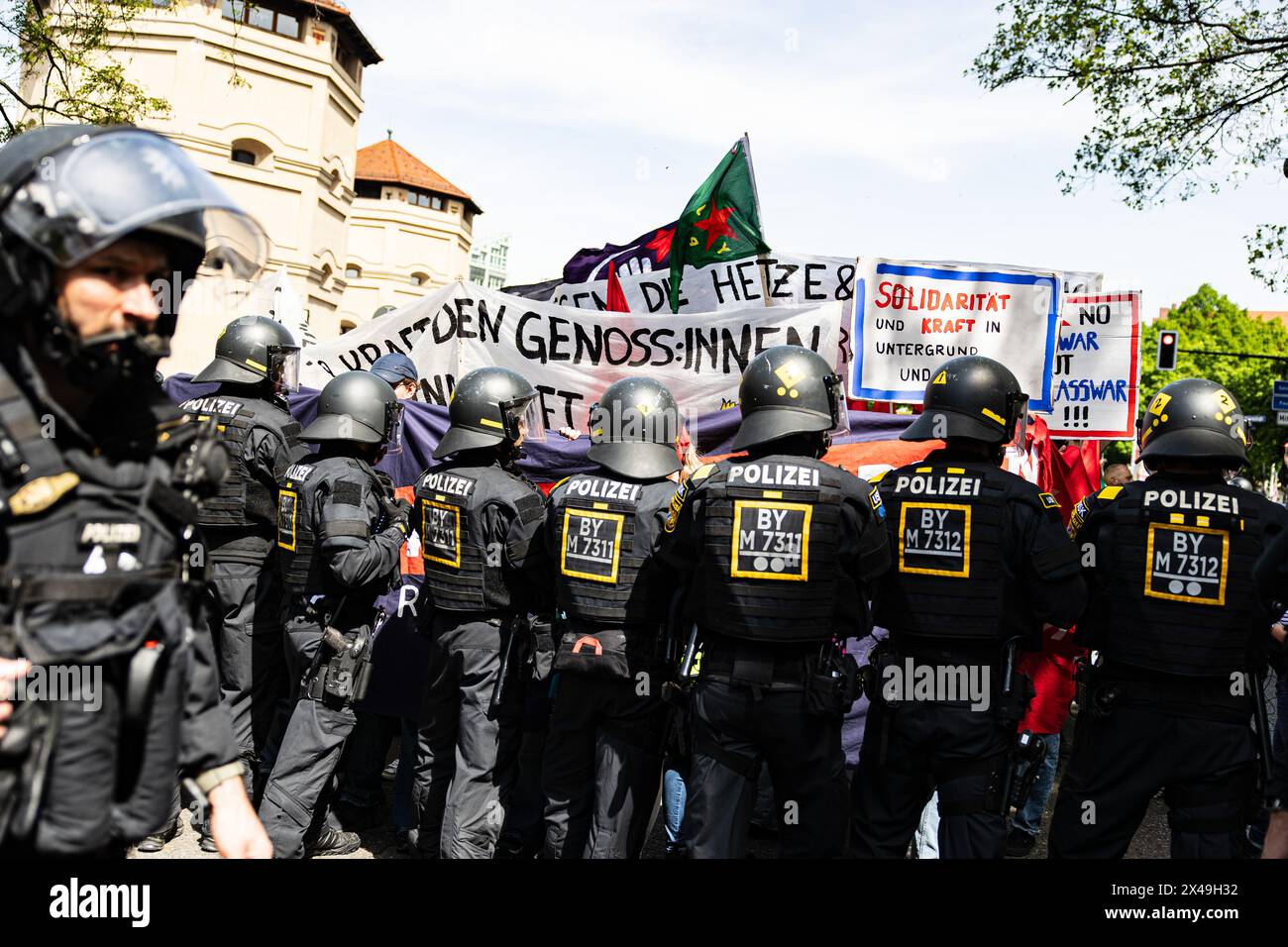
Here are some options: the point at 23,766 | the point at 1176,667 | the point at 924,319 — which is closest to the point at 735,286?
the point at 924,319

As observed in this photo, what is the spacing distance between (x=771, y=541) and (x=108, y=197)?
8.98 ft

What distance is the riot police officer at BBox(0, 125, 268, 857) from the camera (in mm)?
1952

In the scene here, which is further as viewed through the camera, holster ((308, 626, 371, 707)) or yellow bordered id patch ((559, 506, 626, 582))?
holster ((308, 626, 371, 707))

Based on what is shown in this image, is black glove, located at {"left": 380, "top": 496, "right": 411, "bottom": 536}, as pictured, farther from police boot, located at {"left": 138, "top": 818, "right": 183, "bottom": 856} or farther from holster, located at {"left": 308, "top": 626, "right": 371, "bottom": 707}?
police boot, located at {"left": 138, "top": 818, "right": 183, "bottom": 856}

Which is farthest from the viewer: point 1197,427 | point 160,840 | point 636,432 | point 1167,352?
point 1167,352

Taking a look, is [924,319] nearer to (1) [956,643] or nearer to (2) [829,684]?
(1) [956,643]

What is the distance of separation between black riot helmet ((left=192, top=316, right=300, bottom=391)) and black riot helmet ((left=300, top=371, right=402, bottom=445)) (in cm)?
87

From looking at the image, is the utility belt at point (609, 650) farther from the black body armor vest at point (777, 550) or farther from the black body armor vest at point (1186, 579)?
the black body armor vest at point (1186, 579)

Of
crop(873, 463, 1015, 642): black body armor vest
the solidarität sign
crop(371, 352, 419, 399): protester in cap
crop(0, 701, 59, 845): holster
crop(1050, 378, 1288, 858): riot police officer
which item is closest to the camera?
crop(0, 701, 59, 845): holster

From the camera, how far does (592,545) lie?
468 centimetres

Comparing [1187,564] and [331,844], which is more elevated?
[1187,564]

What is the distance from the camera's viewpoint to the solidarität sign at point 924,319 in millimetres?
7020

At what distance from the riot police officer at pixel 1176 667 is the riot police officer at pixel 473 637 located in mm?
2574

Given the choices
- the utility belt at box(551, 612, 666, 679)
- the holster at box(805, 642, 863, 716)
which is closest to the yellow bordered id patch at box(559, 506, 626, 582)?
the utility belt at box(551, 612, 666, 679)
